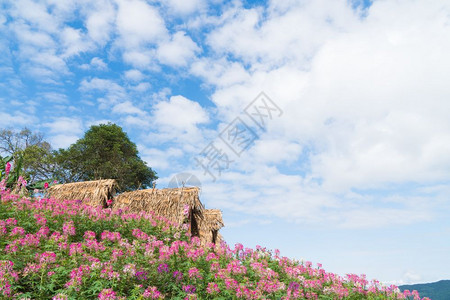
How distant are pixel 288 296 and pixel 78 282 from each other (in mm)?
3067

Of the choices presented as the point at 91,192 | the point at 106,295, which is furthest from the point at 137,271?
the point at 91,192

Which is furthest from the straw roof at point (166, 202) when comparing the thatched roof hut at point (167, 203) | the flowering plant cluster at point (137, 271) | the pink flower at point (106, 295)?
the pink flower at point (106, 295)

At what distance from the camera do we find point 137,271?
5242 mm

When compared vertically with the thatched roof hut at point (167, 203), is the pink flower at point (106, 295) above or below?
below

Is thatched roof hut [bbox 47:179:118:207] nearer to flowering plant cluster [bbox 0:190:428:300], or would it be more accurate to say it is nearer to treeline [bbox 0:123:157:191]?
flowering plant cluster [bbox 0:190:428:300]

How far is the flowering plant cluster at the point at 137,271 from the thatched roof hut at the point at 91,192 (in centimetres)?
423

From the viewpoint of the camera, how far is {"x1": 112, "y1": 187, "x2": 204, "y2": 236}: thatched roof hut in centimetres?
1154

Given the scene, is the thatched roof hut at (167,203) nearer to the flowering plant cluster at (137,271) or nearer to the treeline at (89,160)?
the flowering plant cluster at (137,271)

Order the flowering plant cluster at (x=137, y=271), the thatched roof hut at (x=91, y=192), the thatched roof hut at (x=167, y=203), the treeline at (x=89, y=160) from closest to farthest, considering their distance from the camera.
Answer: the flowering plant cluster at (x=137, y=271) < the thatched roof hut at (x=167, y=203) < the thatched roof hut at (x=91, y=192) < the treeline at (x=89, y=160)

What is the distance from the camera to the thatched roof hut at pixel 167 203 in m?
11.5

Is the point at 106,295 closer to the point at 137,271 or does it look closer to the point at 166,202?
the point at 137,271

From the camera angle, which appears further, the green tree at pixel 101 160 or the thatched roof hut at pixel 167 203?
the green tree at pixel 101 160

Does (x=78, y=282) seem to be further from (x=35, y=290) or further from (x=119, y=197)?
(x=119, y=197)

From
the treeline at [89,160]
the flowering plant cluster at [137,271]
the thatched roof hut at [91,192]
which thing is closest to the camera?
the flowering plant cluster at [137,271]
